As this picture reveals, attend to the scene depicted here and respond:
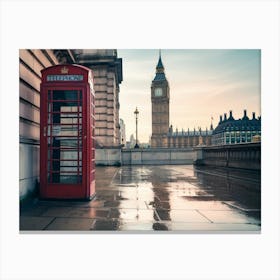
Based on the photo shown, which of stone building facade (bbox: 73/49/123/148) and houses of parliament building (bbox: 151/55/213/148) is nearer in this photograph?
stone building facade (bbox: 73/49/123/148)

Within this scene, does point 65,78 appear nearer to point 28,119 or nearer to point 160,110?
point 28,119

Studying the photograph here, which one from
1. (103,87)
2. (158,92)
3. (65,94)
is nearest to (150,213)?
(65,94)

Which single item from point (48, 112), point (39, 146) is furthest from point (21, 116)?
point (39, 146)

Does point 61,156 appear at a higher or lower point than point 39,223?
higher

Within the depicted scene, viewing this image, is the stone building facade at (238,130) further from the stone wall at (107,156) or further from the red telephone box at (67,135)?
the red telephone box at (67,135)

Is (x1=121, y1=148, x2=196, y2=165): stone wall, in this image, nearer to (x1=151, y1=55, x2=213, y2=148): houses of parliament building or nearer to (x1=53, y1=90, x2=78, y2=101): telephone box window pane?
(x1=53, y1=90, x2=78, y2=101): telephone box window pane

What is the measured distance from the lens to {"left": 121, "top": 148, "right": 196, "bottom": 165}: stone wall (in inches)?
771

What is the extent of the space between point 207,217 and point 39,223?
2830 mm

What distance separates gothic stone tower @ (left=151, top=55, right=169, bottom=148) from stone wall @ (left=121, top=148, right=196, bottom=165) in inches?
3220

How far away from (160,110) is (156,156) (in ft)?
274

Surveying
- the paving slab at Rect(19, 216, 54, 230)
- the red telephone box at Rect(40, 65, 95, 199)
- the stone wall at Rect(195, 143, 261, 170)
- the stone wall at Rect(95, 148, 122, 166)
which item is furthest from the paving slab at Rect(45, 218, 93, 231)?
the stone wall at Rect(95, 148, 122, 166)

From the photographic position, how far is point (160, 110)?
102 m
